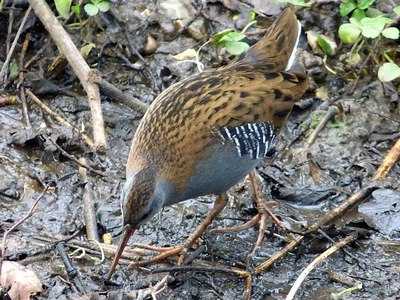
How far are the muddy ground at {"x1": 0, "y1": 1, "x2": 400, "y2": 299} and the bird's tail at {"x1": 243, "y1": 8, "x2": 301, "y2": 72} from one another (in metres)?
0.74

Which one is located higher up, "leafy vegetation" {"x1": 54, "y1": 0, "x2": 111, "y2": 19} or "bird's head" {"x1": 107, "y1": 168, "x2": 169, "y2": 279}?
"leafy vegetation" {"x1": 54, "y1": 0, "x2": 111, "y2": 19}

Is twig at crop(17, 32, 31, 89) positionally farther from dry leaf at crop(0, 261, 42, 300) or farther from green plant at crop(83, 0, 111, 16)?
dry leaf at crop(0, 261, 42, 300)

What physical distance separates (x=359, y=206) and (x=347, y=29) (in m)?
1.30

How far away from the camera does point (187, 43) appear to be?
6906mm

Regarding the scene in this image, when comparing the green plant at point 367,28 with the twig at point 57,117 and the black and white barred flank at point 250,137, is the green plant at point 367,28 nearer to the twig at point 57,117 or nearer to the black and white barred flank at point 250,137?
the black and white barred flank at point 250,137

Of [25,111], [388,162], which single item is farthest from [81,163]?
[388,162]

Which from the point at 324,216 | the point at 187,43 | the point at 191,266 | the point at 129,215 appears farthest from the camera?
the point at 187,43

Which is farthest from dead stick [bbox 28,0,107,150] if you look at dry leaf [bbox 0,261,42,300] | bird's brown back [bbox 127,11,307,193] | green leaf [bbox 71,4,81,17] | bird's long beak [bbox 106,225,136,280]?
dry leaf [bbox 0,261,42,300]

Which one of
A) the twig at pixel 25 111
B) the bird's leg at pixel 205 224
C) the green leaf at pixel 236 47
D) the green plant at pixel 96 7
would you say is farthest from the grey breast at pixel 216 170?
the green plant at pixel 96 7

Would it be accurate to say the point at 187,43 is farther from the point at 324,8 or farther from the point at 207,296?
the point at 207,296

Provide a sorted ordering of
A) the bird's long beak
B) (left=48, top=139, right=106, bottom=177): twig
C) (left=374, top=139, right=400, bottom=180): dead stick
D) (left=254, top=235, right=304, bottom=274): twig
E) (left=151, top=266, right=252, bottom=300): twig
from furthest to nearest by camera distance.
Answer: (left=374, top=139, right=400, bottom=180): dead stick
(left=48, top=139, right=106, bottom=177): twig
(left=254, top=235, right=304, bottom=274): twig
(left=151, top=266, right=252, bottom=300): twig
the bird's long beak

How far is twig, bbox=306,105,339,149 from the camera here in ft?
20.4

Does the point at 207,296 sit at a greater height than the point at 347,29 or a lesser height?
lesser

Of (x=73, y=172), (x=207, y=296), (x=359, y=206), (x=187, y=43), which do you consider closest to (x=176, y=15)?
(x=187, y=43)
